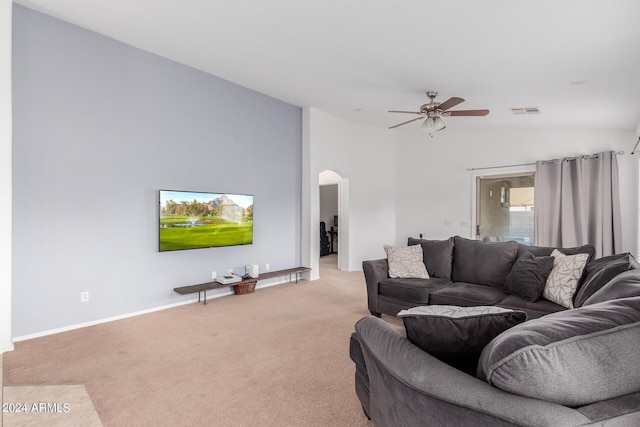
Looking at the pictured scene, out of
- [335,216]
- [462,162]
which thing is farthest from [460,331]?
[335,216]

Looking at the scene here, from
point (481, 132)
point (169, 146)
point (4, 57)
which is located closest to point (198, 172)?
point (169, 146)

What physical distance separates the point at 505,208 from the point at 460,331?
585 centimetres

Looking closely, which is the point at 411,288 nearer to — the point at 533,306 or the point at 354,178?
the point at 533,306

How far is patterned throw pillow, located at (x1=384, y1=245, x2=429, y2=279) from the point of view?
13.5ft

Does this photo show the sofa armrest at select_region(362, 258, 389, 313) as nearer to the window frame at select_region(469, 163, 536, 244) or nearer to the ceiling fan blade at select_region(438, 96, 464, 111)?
the ceiling fan blade at select_region(438, 96, 464, 111)

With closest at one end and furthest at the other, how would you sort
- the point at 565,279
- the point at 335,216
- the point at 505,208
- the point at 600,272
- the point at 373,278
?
the point at 600,272 < the point at 565,279 < the point at 373,278 < the point at 505,208 < the point at 335,216

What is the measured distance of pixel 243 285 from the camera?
522cm

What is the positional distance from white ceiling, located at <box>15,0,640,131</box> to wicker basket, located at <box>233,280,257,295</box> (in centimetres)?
292

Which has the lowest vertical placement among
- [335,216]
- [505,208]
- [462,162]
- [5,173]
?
[335,216]

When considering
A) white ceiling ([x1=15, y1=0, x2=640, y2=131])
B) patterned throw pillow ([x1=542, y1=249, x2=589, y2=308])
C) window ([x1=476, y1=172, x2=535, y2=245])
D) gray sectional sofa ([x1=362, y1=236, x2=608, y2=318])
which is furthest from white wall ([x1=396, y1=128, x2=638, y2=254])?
patterned throw pillow ([x1=542, y1=249, x2=589, y2=308])

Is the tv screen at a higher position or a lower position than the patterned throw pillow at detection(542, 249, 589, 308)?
higher

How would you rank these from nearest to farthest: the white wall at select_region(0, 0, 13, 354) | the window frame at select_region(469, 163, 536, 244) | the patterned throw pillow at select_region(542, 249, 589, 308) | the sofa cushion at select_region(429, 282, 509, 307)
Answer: the patterned throw pillow at select_region(542, 249, 589, 308)
the white wall at select_region(0, 0, 13, 354)
the sofa cushion at select_region(429, 282, 509, 307)
the window frame at select_region(469, 163, 536, 244)

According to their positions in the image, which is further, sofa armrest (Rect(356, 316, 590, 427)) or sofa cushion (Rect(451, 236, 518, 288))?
sofa cushion (Rect(451, 236, 518, 288))

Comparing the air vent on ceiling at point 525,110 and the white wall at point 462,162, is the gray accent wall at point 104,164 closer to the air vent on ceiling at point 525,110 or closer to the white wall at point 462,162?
the white wall at point 462,162
